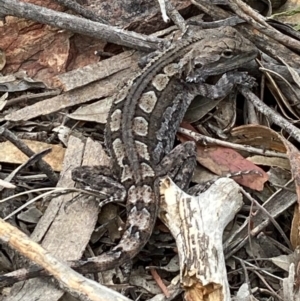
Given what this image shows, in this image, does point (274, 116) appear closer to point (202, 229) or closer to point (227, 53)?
point (227, 53)

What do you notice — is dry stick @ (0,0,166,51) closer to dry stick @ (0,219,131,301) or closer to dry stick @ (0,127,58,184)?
dry stick @ (0,127,58,184)

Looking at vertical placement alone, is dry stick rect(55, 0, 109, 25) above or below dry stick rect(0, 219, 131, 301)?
above

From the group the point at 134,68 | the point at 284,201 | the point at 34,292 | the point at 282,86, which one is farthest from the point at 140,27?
the point at 34,292

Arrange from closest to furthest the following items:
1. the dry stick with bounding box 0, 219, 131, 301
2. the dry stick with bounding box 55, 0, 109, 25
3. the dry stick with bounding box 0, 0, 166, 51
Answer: the dry stick with bounding box 0, 219, 131, 301 → the dry stick with bounding box 0, 0, 166, 51 → the dry stick with bounding box 55, 0, 109, 25

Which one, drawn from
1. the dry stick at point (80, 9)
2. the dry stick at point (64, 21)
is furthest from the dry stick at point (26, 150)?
the dry stick at point (80, 9)

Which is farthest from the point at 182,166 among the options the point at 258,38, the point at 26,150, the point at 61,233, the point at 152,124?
the point at 258,38

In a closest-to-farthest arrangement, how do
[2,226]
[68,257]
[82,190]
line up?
1. [2,226]
2. [68,257]
3. [82,190]

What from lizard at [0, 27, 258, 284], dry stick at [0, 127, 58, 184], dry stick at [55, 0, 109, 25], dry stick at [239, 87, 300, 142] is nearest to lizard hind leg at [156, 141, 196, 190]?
lizard at [0, 27, 258, 284]

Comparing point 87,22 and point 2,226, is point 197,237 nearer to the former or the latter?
point 2,226
